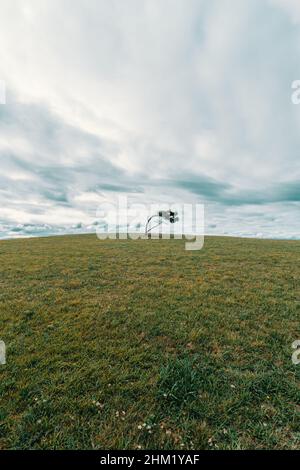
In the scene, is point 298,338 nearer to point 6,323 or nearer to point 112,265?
point 6,323

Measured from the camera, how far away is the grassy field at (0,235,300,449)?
3.12m

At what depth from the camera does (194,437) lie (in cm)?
307

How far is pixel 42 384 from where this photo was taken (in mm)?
3912

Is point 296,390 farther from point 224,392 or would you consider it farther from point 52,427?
point 52,427

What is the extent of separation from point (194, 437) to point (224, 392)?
105 cm

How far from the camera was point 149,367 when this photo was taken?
4.45 m

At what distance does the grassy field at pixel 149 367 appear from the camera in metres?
3.12

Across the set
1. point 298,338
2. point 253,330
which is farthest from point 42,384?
point 298,338
